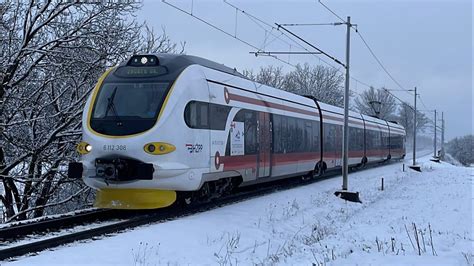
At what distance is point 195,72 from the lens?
36.8 ft

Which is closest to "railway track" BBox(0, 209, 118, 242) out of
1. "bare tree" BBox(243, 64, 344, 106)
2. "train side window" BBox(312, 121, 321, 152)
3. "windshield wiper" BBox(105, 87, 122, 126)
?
"windshield wiper" BBox(105, 87, 122, 126)

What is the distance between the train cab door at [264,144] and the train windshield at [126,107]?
464cm

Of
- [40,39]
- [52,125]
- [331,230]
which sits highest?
[40,39]

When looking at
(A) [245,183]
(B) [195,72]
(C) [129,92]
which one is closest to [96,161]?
(C) [129,92]

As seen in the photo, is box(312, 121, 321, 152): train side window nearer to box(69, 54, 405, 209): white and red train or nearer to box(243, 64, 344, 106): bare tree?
box(69, 54, 405, 209): white and red train

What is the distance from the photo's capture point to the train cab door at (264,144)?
14578 millimetres

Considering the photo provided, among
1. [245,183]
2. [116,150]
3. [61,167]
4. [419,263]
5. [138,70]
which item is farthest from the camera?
[61,167]

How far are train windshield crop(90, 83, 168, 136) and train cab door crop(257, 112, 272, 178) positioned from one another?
464cm

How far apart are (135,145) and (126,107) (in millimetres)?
915

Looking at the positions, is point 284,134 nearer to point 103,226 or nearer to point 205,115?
point 205,115

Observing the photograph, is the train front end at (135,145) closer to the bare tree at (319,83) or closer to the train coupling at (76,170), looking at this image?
the train coupling at (76,170)

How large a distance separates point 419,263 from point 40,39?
13466 millimetres

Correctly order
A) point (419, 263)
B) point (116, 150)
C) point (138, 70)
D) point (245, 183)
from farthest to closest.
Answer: point (245, 183) → point (138, 70) → point (116, 150) → point (419, 263)

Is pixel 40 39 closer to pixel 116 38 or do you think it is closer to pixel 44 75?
pixel 44 75
